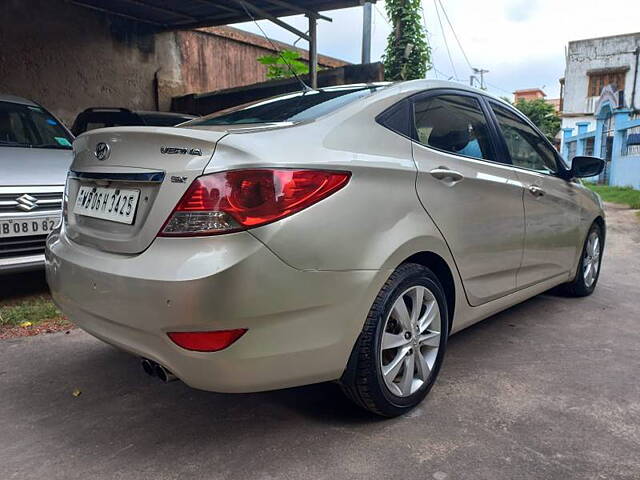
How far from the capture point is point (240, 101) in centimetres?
932

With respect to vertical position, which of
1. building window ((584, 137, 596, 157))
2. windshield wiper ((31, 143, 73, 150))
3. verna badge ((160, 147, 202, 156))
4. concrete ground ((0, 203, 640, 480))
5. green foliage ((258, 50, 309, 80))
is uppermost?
green foliage ((258, 50, 309, 80))

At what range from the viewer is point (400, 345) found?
2.31 meters

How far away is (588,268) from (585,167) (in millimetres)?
951

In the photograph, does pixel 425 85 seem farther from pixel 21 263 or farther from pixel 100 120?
pixel 100 120

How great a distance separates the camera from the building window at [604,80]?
93.2 feet

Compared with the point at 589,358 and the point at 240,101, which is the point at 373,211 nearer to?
the point at 589,358

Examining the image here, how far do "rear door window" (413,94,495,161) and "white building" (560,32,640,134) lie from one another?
2849 centimetres

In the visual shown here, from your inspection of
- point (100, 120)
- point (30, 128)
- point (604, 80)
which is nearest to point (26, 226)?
point (30, 128)

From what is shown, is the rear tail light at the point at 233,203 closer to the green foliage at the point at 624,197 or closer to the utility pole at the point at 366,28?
the utility pole at the point at 366,28

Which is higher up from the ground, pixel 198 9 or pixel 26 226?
pixel 198 9

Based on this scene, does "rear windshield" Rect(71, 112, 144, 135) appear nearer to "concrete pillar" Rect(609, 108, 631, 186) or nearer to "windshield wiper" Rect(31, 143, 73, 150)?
"windshield wiper" Rect(31, 143, 73, 150)

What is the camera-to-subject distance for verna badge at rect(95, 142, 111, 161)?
218 centimetres

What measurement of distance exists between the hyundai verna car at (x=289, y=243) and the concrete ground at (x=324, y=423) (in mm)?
238

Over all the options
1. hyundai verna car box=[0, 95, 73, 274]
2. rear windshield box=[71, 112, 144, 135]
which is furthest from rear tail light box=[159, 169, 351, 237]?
rear windshield box=[71, 112, 144, 135]
